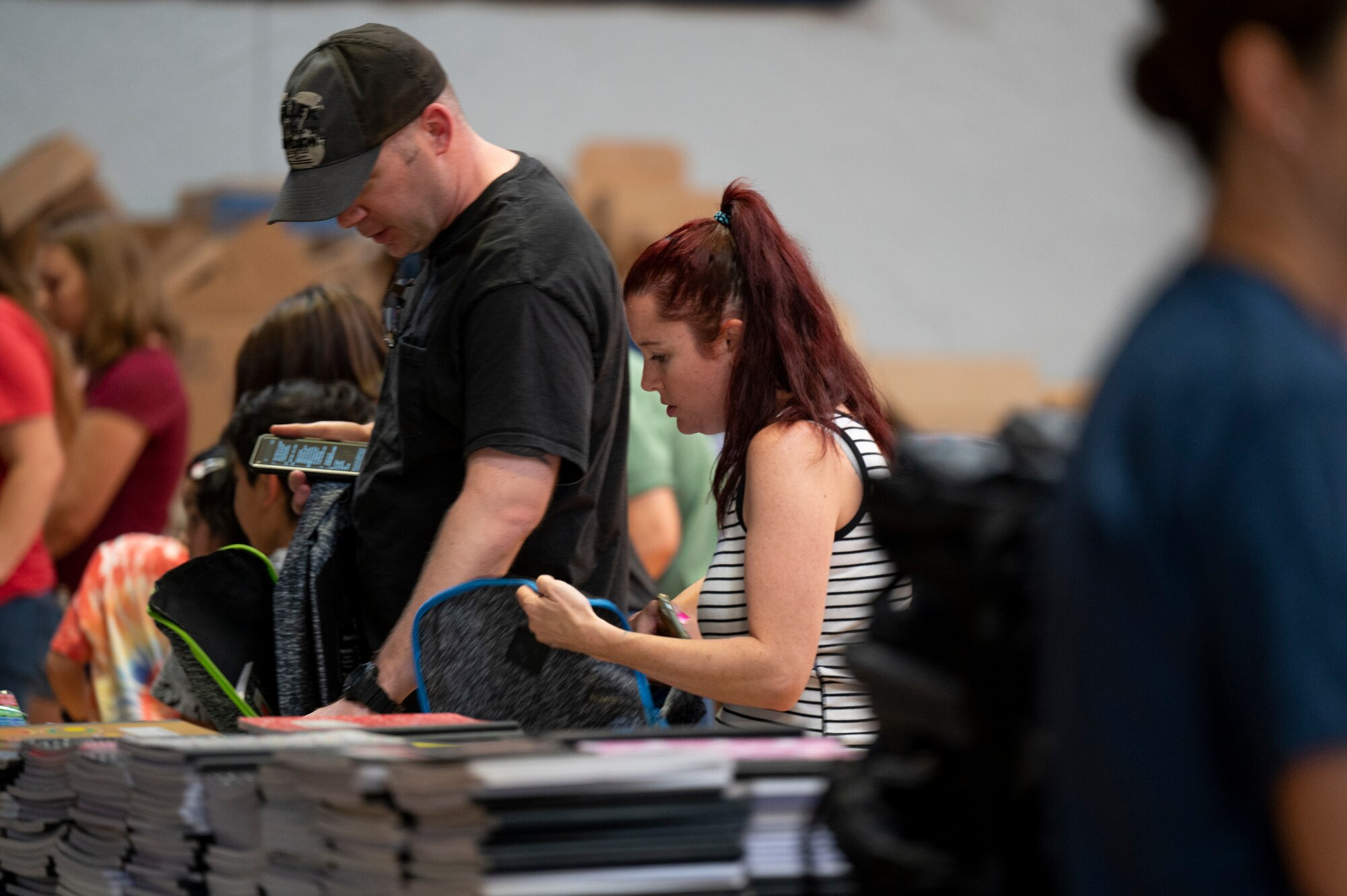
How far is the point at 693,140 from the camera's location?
7277mm

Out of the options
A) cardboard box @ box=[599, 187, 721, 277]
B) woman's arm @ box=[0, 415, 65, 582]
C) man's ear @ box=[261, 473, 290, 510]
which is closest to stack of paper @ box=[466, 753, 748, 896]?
man's ear @ box=[261, 473, 290, 510]

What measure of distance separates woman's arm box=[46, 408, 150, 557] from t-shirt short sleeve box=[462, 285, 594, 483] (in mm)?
1469

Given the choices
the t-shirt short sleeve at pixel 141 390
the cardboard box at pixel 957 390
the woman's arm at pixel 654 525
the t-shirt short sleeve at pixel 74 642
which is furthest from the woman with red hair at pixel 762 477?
the cardboard box at pixel 957 390

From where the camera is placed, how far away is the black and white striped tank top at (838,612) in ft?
5.87

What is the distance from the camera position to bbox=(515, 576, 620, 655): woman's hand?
167 centimetres

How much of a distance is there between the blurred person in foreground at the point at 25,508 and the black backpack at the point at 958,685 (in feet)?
6.96

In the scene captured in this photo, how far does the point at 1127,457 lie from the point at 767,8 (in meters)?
7.01

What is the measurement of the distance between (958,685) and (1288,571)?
285mm

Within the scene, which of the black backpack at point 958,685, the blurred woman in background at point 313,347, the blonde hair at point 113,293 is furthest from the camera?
Result: the blonde hair at point 113,293

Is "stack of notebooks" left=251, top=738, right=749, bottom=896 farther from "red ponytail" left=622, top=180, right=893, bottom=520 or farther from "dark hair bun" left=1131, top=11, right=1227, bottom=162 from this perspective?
"red ponytail" left=622, top=180, right=893, bottom=520

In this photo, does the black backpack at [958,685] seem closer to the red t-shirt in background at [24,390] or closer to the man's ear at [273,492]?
the man's ear at [273,492]

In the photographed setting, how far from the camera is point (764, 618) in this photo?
1.69 meters

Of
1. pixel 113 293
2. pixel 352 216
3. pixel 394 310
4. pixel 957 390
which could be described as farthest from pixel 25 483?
pixel 957 390

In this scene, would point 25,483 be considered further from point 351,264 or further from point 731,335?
point 351,264
